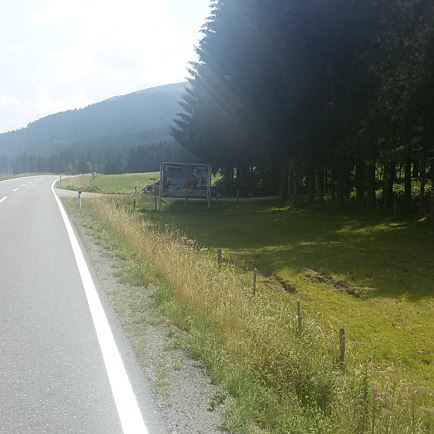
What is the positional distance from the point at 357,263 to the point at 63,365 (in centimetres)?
1347

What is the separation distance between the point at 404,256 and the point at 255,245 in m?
5.69

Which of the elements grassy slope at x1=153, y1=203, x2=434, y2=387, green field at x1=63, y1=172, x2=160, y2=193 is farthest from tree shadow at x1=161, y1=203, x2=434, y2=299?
green field at x1=63, y1=172, x2=160, y2=193

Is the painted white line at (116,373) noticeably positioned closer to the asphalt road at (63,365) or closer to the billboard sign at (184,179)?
the asphalt road at (63,365)

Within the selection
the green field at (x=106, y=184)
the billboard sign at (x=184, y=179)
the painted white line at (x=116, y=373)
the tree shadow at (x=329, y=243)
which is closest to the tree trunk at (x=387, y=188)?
the tree shadow at (x=329, y=243)

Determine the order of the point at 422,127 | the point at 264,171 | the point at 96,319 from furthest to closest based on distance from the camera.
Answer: the point at 264,171 < the point at 422,127 < the point at 96,319

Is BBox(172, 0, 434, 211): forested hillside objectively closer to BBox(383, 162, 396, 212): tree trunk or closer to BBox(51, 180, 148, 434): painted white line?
BBox(383, 162, 396, 212): tree trunk

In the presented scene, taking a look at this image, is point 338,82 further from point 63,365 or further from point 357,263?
point 63,365

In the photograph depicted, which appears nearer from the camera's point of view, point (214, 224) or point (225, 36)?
point (214, 224)

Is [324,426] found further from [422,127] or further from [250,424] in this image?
[422,127]

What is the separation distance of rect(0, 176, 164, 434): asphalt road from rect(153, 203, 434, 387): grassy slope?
14.8 feet

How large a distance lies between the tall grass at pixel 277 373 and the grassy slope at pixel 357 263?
6.74ft

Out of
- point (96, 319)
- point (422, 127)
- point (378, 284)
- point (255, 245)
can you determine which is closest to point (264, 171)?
point (422, 127)

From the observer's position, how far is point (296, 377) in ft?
17.1

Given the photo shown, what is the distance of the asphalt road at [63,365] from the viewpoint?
406cm
